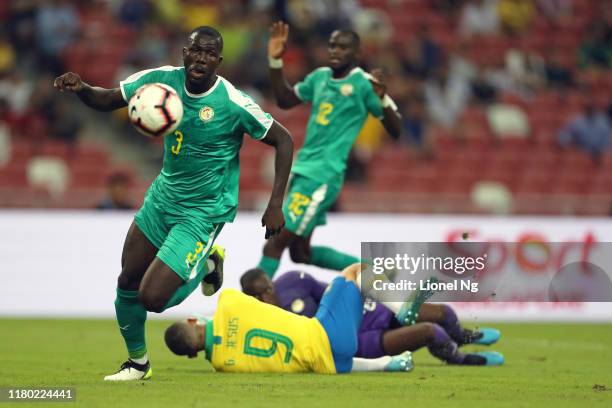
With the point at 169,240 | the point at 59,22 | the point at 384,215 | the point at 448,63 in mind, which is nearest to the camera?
the point at 169,240

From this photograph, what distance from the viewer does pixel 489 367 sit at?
979cm

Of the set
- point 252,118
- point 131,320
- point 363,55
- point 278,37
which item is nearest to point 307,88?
point 278,37

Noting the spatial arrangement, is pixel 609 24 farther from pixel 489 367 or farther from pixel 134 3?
pixel 489 367

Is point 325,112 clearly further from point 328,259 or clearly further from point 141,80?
point 141,80

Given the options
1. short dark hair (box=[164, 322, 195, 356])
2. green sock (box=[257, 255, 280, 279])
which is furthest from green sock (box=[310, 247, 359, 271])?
A: short dark hair (box=[164, 322, 195, 356])

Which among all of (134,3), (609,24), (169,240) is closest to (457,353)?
(169,240)

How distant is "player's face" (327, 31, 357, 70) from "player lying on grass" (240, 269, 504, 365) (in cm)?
230

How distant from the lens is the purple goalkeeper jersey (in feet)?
30.7

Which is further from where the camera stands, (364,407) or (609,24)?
(609,24)

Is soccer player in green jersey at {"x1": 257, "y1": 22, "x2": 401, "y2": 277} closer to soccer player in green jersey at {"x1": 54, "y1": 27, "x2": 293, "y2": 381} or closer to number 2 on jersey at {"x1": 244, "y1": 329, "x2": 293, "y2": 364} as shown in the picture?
number 2 on jersey at {"x1": 244, "y1": 329, "x2": 293, "y2": 364}

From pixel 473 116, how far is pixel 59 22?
7.33m

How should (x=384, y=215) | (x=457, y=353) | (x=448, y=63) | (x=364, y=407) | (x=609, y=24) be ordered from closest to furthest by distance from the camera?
(x=364, y=407)
(x=457, y=353)
(x=384, y=215)
(x=448, y=63)
(x=609, y=24)

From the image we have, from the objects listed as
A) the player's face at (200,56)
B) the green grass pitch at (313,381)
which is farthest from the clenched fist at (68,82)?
the green grass pitch at (313,381)

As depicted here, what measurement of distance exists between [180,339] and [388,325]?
1.73 m
